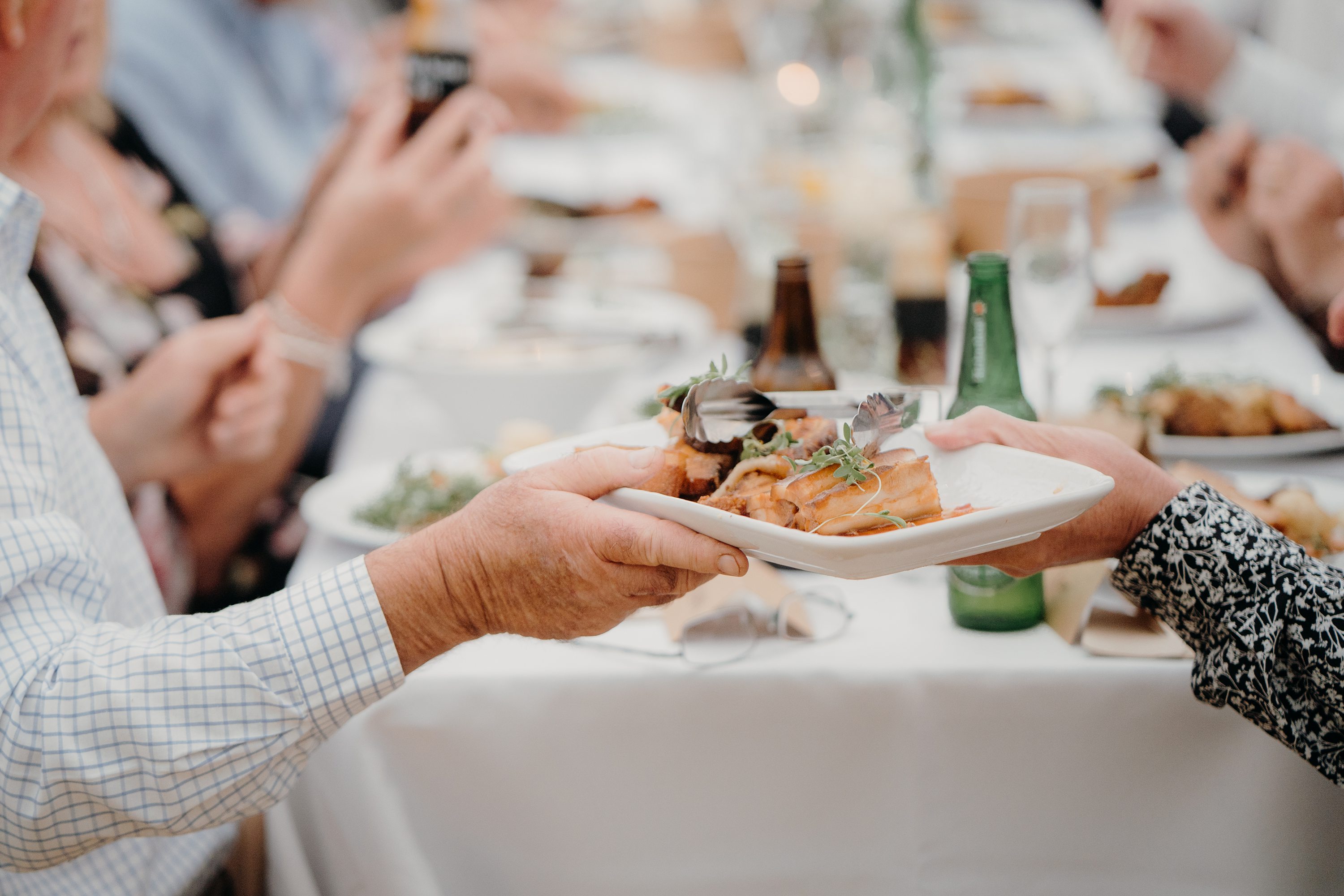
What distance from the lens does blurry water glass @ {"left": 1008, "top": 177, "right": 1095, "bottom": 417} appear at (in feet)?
4.24

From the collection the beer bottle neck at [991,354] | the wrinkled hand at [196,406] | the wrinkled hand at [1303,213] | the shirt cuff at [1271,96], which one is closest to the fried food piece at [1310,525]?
the beer bottle neck at [991,354]

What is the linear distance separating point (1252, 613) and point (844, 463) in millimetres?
372

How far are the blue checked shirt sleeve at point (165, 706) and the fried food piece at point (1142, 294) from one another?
56.2 inches

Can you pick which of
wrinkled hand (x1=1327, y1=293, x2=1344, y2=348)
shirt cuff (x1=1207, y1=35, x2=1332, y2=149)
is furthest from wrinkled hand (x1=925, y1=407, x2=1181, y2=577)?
shirt cuff (x1=1207, y1=35, x2=1332, y2=149)

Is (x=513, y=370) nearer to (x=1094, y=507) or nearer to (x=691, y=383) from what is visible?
(x=691, y=383)

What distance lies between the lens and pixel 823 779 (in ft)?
3.24

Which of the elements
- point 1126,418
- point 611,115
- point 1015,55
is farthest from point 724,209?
point 1015,55

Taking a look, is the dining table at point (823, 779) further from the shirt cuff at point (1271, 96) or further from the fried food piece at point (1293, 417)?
the shirt cuff at point (1271, 96)

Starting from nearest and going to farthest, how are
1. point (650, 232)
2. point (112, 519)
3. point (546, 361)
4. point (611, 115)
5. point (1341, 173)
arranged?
point (112, 519), point (546, 361), point (1341, 173), point (650, 232), point (611, 115)

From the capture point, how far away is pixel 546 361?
5.01 ft

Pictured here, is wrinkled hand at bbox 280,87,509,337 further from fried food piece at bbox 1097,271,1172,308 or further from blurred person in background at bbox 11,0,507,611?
fried food piece at bbox 1097,271,1172,308

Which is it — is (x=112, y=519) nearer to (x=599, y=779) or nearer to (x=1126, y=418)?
(x=599, y=779)

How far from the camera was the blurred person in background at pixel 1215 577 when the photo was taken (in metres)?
0.85

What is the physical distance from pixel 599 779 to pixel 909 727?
29 centimetres
